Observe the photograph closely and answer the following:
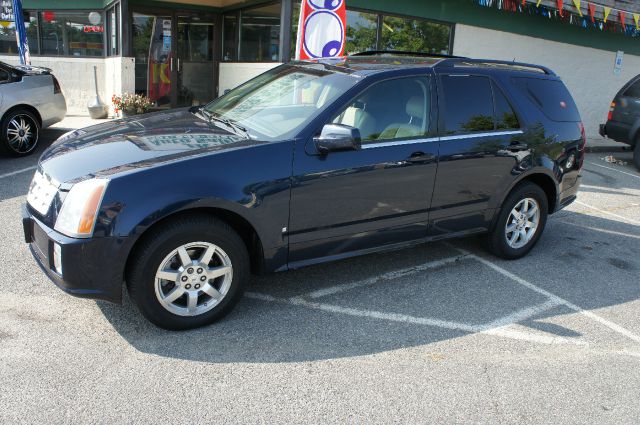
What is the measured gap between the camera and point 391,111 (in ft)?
14.0

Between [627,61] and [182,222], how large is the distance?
52.8ft

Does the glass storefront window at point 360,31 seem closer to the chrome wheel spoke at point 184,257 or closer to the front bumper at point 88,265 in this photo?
the chrome wheel spoke at point 184,257

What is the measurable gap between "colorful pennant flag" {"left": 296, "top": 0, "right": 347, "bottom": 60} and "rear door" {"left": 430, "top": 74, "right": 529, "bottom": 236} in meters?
3.01

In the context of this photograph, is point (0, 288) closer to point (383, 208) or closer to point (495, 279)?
point (383, 208)

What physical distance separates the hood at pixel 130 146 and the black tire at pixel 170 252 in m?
0.44

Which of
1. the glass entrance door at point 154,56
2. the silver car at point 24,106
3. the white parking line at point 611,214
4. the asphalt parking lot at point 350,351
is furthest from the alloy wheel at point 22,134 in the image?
the white parking line at point 611,214

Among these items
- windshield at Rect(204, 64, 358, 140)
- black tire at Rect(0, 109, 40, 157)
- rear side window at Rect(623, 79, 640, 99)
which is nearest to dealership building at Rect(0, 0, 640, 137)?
A: rear side window at Rect(623, 79, 640, 99)

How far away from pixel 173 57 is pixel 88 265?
10.6 metres

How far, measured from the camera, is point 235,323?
3.74 meters

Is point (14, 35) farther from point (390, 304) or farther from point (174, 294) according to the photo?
point (390, 304)

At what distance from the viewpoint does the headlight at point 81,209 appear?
3.15m

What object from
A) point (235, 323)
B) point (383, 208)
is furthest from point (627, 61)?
point (235, 323)

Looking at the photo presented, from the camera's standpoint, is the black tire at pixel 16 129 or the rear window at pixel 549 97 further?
the black tire at pixel 16 129

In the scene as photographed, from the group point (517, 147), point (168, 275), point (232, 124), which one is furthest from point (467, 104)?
point (168, 275)
